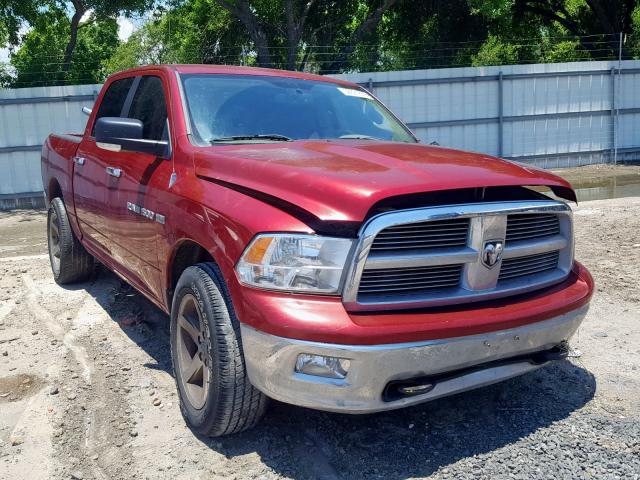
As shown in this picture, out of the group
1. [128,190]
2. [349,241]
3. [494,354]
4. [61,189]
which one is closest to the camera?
[349,241]

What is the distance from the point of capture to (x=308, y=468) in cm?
294

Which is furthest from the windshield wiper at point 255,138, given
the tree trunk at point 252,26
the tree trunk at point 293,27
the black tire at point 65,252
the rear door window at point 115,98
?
the tree trunk at point 252,26

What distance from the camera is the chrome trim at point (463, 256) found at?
2.63 m

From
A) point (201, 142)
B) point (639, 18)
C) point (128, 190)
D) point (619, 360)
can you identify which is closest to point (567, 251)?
point (619, 360)

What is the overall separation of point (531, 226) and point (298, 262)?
1220mm

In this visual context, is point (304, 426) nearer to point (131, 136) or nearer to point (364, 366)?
point (364, 366)

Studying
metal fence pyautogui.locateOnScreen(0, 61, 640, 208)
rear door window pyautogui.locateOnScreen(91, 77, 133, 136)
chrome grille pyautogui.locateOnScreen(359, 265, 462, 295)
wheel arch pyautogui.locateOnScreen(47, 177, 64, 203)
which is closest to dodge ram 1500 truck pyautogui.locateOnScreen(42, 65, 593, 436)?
chrome grille pyautogui.locateOnScreen(359, 265, 462, 295)

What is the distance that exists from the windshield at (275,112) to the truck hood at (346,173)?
10.9 inches

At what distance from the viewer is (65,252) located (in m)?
5.88

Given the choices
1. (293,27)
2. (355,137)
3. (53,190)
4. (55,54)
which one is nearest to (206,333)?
(355,137)

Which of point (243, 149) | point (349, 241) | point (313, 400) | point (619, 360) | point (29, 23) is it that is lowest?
point (619, 360)

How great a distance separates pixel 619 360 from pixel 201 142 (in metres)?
2.94

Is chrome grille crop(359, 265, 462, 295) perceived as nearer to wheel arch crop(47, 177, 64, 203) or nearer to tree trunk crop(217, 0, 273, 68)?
wheel arch crop(47, 177, 64, 203)

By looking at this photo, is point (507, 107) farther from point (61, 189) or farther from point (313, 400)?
point (313, 400)
